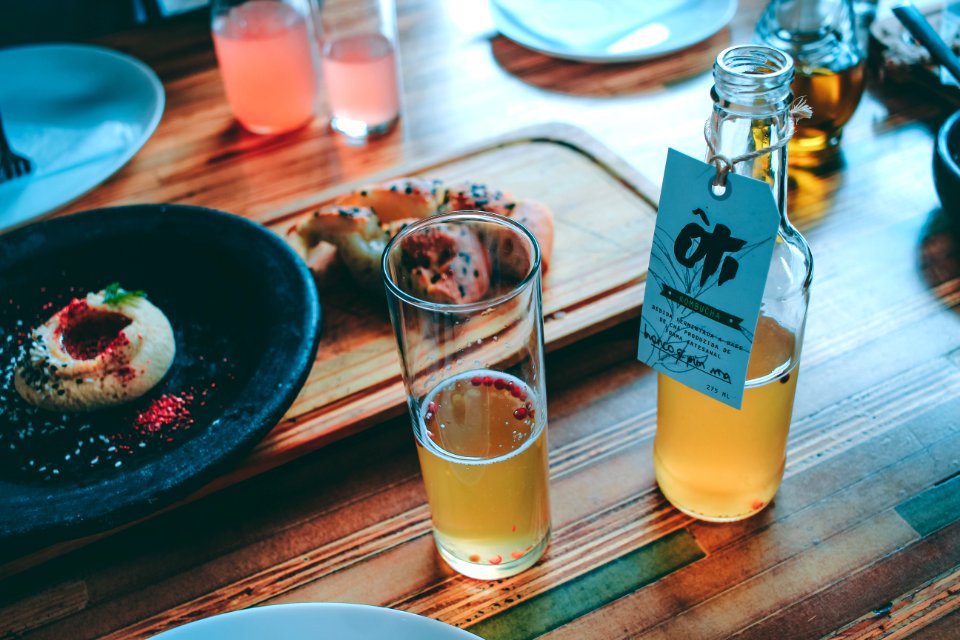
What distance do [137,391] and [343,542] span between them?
27 cm

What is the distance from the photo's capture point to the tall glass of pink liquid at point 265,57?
48.7 inches

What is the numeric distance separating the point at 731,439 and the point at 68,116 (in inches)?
44.5

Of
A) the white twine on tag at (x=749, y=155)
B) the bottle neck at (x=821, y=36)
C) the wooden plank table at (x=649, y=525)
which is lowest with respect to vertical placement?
the wooden plank table at (x=649, y=525)

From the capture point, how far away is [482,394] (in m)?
0.67

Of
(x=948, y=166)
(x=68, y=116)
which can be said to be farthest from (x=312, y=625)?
(x=68, y=116)

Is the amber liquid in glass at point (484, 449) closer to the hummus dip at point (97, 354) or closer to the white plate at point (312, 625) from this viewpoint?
the white plate at point (312, 625)

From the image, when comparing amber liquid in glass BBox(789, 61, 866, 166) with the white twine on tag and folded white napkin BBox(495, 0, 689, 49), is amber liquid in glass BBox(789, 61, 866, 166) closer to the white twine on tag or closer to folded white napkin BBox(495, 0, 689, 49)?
folded white napkin BBox(495, 0, 689, 49)

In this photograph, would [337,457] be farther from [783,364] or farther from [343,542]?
[783,364]

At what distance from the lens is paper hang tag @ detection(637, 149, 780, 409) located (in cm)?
56

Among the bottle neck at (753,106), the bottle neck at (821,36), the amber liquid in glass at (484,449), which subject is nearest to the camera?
the bottle neck at (753,106)

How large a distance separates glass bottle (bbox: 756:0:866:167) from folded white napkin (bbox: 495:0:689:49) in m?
0.33

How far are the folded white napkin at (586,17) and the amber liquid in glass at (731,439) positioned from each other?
2.83 feet

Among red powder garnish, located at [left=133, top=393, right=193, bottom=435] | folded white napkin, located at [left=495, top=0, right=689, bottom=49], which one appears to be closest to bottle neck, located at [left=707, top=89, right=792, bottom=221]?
red powder garnish, located at [left=133, top=393, right=193, bottom=435]

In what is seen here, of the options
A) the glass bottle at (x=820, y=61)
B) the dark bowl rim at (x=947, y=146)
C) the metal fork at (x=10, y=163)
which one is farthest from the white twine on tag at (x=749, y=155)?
Result: the metal fork at (x=10, y=163)
